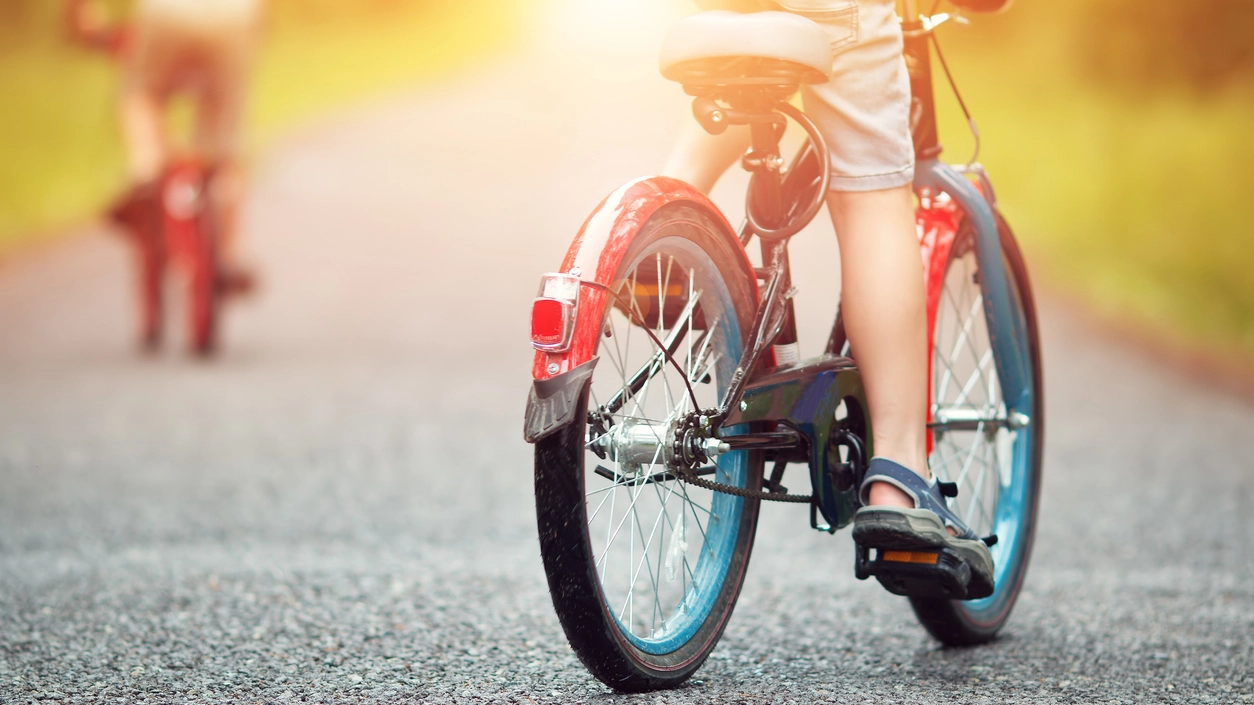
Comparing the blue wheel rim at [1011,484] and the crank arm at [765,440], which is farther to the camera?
the blue wheel rim at [1011,484]

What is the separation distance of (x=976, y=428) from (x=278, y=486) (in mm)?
2461

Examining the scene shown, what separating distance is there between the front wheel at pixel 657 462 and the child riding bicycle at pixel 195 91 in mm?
4382

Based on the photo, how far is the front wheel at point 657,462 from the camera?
198 centimetres

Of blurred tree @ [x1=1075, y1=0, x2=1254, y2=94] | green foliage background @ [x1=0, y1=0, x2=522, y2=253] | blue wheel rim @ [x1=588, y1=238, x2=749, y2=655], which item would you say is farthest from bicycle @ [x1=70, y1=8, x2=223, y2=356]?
blurred tree @ [x1=1075, y1=0, x2=1254, y2=94]

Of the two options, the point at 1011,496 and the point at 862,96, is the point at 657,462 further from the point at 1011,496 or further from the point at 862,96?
the point at 1011,496

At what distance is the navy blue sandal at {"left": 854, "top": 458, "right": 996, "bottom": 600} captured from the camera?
7.33ft

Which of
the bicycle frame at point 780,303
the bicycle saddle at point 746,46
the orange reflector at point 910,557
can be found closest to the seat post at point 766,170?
the bicycle frame at point 780,303

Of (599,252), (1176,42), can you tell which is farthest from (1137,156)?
(599,252)

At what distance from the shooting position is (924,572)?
2.25 metres

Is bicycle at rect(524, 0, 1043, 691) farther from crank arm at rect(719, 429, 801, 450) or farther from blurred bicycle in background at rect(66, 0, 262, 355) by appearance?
blurred bicycle in background at rect(66, 0, 262, 355)

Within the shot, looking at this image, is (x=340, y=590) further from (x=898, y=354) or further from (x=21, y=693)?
(x=898, y=354)

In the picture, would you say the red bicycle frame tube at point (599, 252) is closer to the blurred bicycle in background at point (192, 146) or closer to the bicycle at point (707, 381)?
the bicycle at point (707, 381)

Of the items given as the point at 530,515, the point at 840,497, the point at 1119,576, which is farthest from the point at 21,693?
the point at 1119,576

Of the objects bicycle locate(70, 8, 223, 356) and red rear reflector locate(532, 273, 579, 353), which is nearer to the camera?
red rear reflector locate(532, 273, 579, 353)
